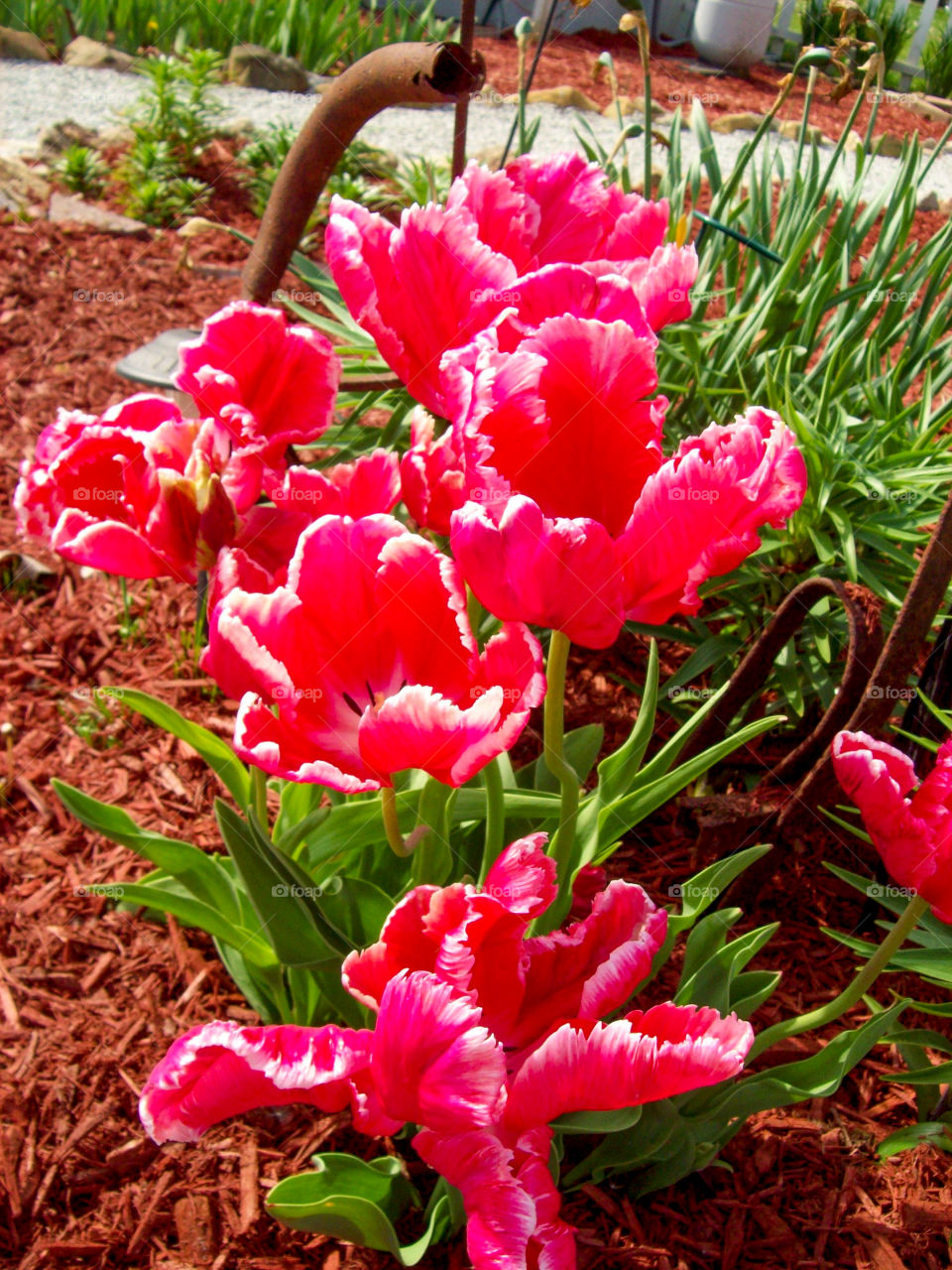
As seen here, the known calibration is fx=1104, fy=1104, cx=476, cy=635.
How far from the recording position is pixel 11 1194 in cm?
133

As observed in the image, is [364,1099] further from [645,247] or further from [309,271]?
[309,271]

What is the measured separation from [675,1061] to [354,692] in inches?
15.2

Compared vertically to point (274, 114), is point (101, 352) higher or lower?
lower

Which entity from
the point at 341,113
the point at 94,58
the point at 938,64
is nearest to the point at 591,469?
the point at 341,113

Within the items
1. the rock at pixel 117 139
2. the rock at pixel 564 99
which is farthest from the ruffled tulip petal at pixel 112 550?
the rock at pixel 564 99

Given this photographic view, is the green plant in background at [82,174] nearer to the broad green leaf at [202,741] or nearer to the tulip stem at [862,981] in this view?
the broad green leaf at [202,741]

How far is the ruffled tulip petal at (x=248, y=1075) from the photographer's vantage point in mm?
881

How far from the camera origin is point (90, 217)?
4.43 m

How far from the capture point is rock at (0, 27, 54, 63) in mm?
7500

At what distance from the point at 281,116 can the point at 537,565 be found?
647cm

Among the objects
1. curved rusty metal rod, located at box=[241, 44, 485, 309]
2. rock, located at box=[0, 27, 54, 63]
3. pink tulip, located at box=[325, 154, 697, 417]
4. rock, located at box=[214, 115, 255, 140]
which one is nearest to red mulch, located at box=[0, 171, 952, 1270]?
curved rusty metal rod, located at box=[241, 44, 485, 309]

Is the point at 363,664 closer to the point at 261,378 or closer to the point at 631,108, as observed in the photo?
the point at 261,378

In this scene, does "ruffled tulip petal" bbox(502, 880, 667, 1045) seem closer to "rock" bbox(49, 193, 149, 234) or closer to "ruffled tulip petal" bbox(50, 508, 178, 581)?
"ruffled tulip petal" bbox(50, 508, 178, 581)

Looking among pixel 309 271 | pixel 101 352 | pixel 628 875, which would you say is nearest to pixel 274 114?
pixel 101 352
